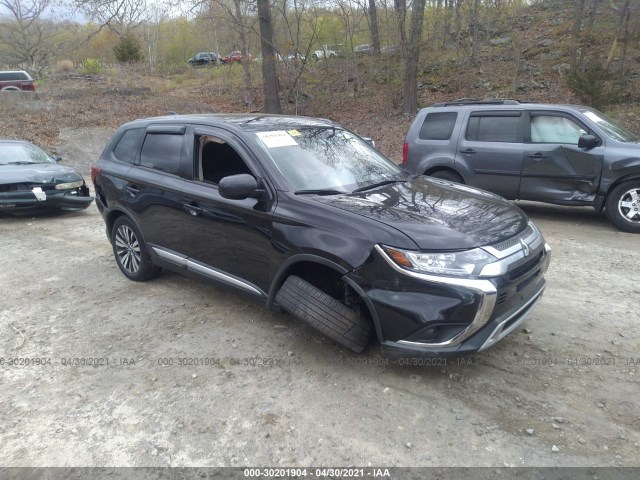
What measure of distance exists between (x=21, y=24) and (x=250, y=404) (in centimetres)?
5177

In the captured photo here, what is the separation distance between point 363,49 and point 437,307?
18526mm

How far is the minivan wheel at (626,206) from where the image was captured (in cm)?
662

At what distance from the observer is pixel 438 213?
3.40 meters

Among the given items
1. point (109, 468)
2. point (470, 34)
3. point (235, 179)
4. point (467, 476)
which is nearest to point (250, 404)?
point (109, 468)

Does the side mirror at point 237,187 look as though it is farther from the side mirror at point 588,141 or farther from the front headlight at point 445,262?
the side mirror at point 588,141

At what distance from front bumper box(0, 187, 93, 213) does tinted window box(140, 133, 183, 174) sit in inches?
179

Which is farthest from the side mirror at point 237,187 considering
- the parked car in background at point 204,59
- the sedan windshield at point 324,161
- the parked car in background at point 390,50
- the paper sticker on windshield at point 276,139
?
the parked car in background at point 204,59

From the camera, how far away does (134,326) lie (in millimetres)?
4258

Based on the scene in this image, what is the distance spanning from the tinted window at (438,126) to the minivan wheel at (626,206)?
2660 millimetres

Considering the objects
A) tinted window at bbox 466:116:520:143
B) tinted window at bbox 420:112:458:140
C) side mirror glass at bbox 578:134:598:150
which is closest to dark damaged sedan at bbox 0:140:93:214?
tinted window at bbox 420:112:458:140

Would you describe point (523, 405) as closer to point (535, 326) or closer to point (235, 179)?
point (535, 326)

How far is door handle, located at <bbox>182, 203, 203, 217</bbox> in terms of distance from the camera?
423 cm

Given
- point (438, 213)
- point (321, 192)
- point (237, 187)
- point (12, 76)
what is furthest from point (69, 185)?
point (12, 76)

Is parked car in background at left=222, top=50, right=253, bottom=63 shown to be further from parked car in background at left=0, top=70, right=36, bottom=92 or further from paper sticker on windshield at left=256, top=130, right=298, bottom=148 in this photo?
paper sticker on windshield at left=256, top=130, right=298, bottom=148
